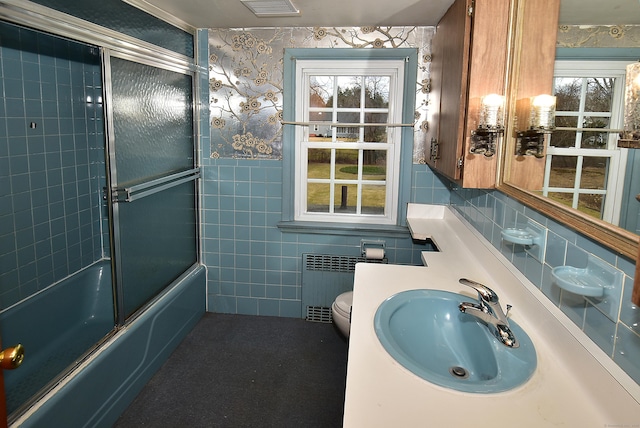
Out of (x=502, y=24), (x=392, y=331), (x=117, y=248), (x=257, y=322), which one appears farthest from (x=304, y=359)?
(x=502, y=24)

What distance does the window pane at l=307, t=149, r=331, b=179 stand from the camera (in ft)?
11.0

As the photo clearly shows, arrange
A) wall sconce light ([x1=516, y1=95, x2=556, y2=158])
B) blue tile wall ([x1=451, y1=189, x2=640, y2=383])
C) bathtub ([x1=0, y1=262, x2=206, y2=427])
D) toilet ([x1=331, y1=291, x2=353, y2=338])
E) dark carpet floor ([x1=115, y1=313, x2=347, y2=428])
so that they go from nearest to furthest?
blue tile wall ([x1=451, y1=189, x2=640, y2=383])
wall sconce light ([x1=516, y1=95, x2=556, y2=158])
bathtub ([x1=0, y1=262, x2=206, y2=427])
dark carpet floor ([x1=115, y1=313, x2=347, y2=428])
toilet ([x1=331, y1=291, x2=353, y2=338])

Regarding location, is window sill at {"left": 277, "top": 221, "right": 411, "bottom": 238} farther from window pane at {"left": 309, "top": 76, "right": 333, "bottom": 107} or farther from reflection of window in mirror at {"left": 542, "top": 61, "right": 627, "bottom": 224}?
reflection of window in mirror at {"left": 542, "top": 61, "right": 627, "bottom": 224}

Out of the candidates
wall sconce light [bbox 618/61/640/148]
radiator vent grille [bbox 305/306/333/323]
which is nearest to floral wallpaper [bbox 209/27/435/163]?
radiator vent grille [bbox 305/306/333/323]

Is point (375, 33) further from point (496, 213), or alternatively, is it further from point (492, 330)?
point (492, 330)

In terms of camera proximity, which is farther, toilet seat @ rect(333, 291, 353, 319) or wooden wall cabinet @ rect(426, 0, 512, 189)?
toilet seat @ rect(333, 291, 353, 319)

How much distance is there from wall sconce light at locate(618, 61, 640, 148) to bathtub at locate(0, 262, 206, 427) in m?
2.15

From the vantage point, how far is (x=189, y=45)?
3.17m

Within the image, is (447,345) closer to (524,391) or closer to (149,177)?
(524,391)

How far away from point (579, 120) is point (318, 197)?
2.33m

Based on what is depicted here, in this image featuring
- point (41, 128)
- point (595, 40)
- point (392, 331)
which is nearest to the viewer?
point (595, 40)

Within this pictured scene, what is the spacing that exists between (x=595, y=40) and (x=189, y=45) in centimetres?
262

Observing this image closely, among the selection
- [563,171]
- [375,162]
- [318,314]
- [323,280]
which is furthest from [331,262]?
[563,171]

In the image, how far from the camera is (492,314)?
4.75 ft
